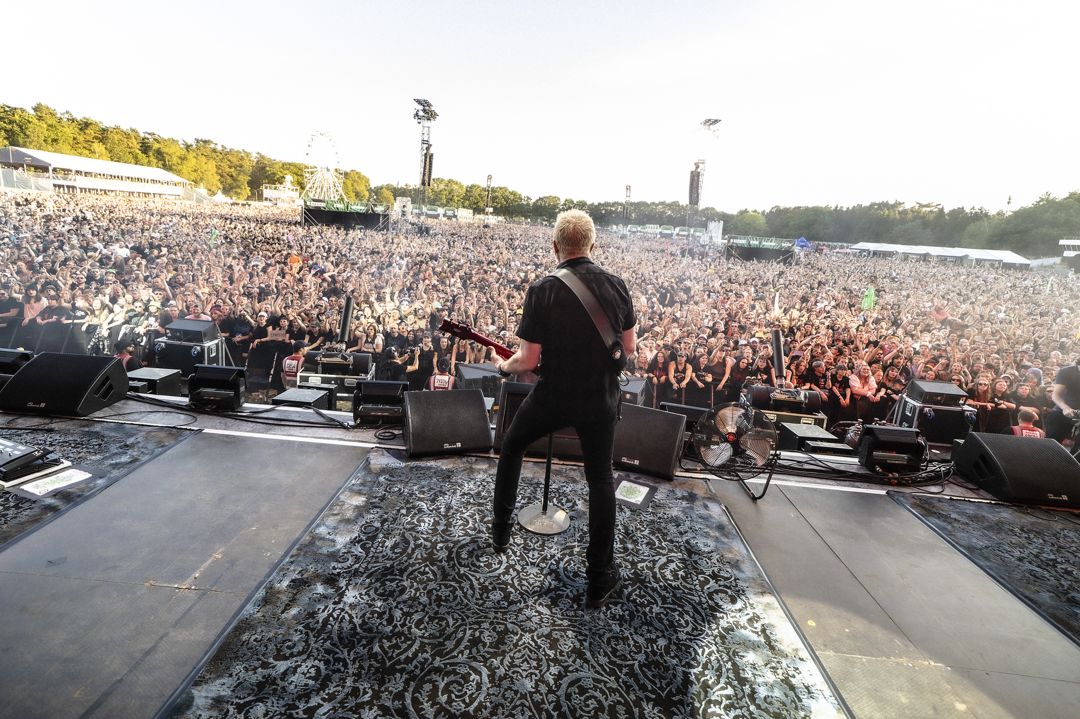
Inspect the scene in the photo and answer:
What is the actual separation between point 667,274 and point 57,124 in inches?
341

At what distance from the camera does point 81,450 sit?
9.86ft

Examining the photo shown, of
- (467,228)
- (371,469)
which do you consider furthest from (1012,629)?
(467,228)

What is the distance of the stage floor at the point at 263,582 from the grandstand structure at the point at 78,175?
6112 millimetres

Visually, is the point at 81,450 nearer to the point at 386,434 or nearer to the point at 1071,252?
the point at 386,434

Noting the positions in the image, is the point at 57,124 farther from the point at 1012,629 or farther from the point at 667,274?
the point at 1012,629

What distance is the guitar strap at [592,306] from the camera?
1.70 m

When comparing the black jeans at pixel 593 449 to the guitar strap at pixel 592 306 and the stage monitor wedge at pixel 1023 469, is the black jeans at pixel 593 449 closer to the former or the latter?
the guitar strap at pixel 592 306

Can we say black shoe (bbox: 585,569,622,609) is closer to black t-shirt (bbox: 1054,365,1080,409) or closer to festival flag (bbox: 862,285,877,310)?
black t-shirt (bbox: 1054,365,1080,409)

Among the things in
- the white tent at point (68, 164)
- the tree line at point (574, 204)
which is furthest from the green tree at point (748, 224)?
the white tent at point (68, 164)

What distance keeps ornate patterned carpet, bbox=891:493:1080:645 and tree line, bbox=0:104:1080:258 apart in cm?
455

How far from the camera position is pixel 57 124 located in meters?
6.91

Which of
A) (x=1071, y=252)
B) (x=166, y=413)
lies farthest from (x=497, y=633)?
(x=1071, y=252)

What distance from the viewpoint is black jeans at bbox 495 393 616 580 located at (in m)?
1.79

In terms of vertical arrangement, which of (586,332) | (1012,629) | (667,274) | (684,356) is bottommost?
(1012,629)
